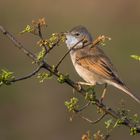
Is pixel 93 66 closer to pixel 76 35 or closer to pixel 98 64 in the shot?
pixel 98 64

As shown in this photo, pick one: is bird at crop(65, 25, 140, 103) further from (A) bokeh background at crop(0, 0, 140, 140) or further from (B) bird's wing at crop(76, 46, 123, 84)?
(A) bokeh background at crop(0, 0, 140, 140)

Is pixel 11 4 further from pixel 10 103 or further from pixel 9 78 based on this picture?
pixel 9 78

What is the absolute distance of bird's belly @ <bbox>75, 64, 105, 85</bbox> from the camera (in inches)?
344

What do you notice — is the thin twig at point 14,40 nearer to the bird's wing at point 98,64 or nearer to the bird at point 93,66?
the bird at point 93,66

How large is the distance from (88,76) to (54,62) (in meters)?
10.5

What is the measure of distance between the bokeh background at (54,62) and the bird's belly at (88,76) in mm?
4712

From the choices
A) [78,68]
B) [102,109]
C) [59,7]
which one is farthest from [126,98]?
[102,109]

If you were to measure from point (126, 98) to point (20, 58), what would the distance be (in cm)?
401

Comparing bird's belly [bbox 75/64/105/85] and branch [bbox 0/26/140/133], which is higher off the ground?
bird's belly [bbox 75/64/105/85]

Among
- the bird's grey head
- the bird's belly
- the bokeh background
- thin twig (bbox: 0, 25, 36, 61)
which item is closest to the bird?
the bird's belly

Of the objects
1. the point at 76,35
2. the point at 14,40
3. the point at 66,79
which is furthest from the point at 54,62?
the point at 14,40

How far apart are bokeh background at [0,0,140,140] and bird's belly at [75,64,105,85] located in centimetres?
471

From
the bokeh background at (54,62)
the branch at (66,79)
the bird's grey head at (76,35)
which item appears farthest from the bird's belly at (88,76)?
the bokeh background at (54,62)

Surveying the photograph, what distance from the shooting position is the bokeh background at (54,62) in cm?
1570
